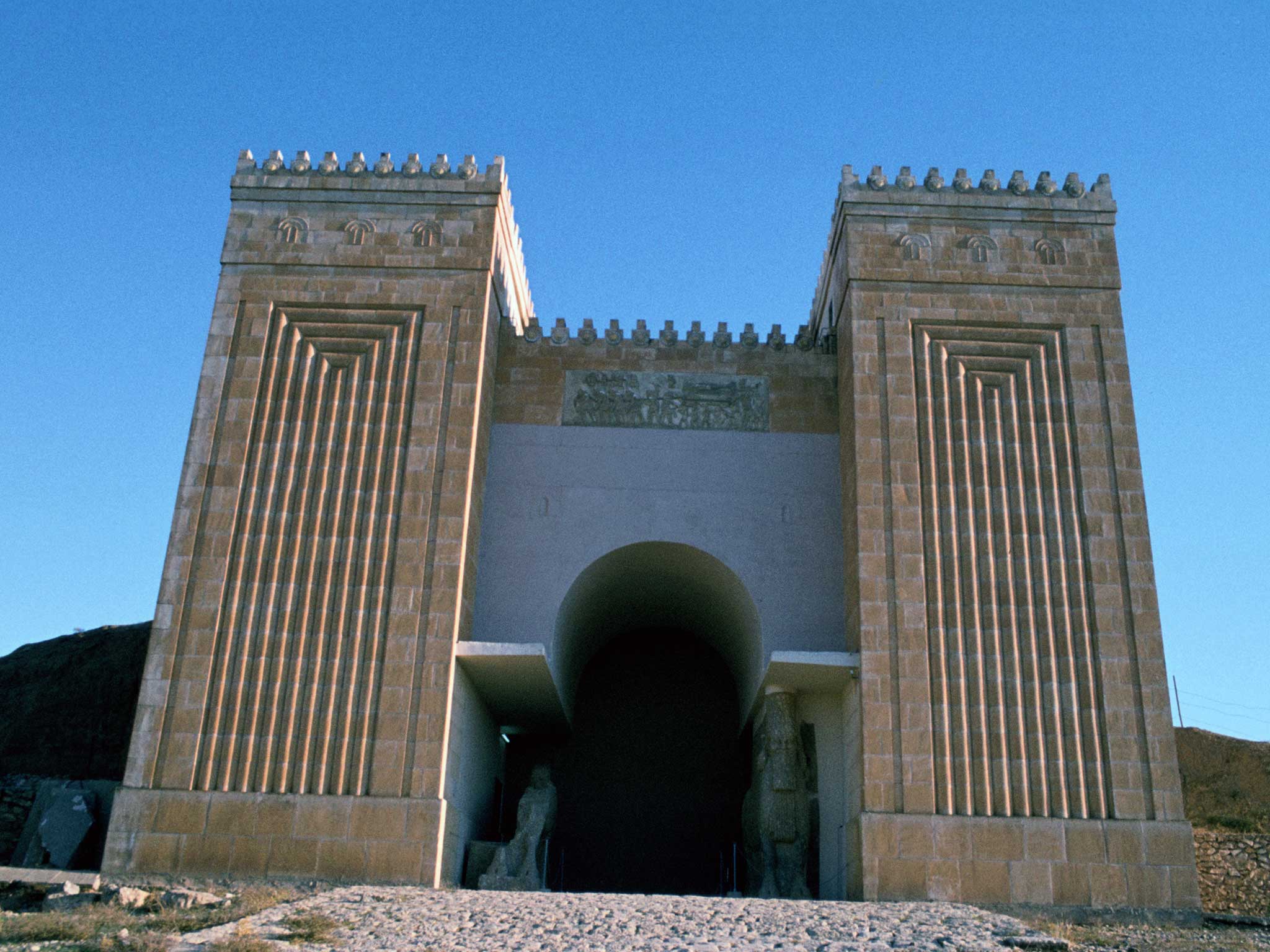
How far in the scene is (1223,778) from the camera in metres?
15.0

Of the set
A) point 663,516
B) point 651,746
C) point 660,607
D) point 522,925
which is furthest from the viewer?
point 651,746

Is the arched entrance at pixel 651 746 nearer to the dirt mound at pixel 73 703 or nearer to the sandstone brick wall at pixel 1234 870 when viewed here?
the dirt mound at pixel 73 703

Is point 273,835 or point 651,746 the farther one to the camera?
point 651,746

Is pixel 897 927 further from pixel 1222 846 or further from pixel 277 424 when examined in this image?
pixel 277 424

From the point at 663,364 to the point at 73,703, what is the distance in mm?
8982

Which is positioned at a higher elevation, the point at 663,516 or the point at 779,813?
the point at 663,516

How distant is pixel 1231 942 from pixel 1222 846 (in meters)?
4.12

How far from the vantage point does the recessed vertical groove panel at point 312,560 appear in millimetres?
11438

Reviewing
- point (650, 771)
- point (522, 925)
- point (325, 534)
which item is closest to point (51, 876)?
point (325, 534)

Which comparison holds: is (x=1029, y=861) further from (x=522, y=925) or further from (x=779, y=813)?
(x=522, y=925)

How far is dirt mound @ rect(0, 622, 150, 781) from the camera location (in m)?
15.0

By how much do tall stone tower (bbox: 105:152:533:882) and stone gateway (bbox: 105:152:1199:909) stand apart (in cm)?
3

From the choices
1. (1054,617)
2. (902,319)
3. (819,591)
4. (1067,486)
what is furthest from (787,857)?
(902,319)

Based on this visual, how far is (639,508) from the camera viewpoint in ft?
44.2
